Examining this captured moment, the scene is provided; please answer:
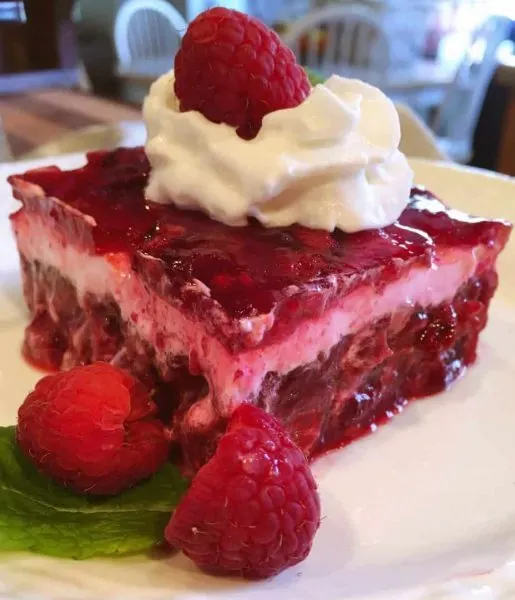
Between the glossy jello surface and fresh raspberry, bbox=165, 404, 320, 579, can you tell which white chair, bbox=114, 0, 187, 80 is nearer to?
the glossy jello surface

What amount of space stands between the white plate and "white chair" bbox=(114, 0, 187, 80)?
5.11 metres

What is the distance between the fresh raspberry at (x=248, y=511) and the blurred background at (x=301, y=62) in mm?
1930

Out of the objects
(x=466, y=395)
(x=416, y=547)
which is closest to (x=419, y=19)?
(x=466, y=395)

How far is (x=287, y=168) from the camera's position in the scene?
157cm

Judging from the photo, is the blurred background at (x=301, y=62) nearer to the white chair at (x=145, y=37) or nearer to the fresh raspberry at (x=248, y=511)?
the white chair at (x=145, y=37)

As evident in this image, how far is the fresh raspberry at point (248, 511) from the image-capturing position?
1120 millimetres

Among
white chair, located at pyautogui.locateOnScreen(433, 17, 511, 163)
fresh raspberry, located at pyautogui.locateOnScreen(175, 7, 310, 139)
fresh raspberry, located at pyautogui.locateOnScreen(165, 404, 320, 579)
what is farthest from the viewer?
white chair, located at pyautogui.locateOnScreen(433, 17, 511, 163)

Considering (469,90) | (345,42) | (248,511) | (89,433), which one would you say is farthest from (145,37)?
(248,511)

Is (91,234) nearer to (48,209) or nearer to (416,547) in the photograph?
(48,209)

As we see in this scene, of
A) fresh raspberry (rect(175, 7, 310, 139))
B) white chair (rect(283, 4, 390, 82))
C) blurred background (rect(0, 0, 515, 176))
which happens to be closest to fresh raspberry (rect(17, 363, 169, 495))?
fresh raspberry (rect(175, 7, 310, 139))

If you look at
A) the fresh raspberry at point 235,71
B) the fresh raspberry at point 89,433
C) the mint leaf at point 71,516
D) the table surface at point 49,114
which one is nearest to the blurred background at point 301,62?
the table surface at point 49,114

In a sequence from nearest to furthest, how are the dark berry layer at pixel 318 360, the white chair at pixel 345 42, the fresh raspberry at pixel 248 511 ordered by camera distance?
the fresh raspberry at pixel 248 511, the dark berry layer at pixel 318 360, the white chair at pixel 345 42

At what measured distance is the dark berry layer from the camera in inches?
58.9

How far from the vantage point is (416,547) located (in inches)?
53.1
